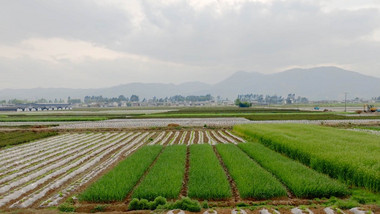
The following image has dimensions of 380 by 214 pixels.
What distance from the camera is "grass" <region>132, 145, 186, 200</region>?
21.8 feet

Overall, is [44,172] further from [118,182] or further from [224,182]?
[224,182]

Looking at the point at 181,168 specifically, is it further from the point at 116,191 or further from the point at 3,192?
the point at 3,192

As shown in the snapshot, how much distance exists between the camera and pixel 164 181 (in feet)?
24.8

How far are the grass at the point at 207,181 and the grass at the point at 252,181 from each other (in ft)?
1.44

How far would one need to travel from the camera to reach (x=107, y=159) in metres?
12.1

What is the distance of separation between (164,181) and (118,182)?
1444 millimetres

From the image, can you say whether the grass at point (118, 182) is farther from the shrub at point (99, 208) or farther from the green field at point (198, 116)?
the green field at point (198, 116)

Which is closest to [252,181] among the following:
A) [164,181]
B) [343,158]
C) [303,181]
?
[303,181]

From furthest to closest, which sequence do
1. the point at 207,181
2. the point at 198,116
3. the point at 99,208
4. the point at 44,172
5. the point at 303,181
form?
the point at 198,116 → the point at 44,172 → the point at 207,181 → the point at 303,181 → the point at 99,208

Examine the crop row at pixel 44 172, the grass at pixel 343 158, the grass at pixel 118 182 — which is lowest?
the crop row at pixel 44 172

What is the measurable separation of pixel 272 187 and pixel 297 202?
0.73 m

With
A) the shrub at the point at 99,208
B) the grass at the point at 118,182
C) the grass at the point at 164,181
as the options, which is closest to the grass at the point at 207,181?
the grass at the point at 164,181

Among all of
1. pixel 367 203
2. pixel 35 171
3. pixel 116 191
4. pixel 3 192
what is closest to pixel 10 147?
pixel 35 171

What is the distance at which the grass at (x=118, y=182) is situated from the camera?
6.64 meters
